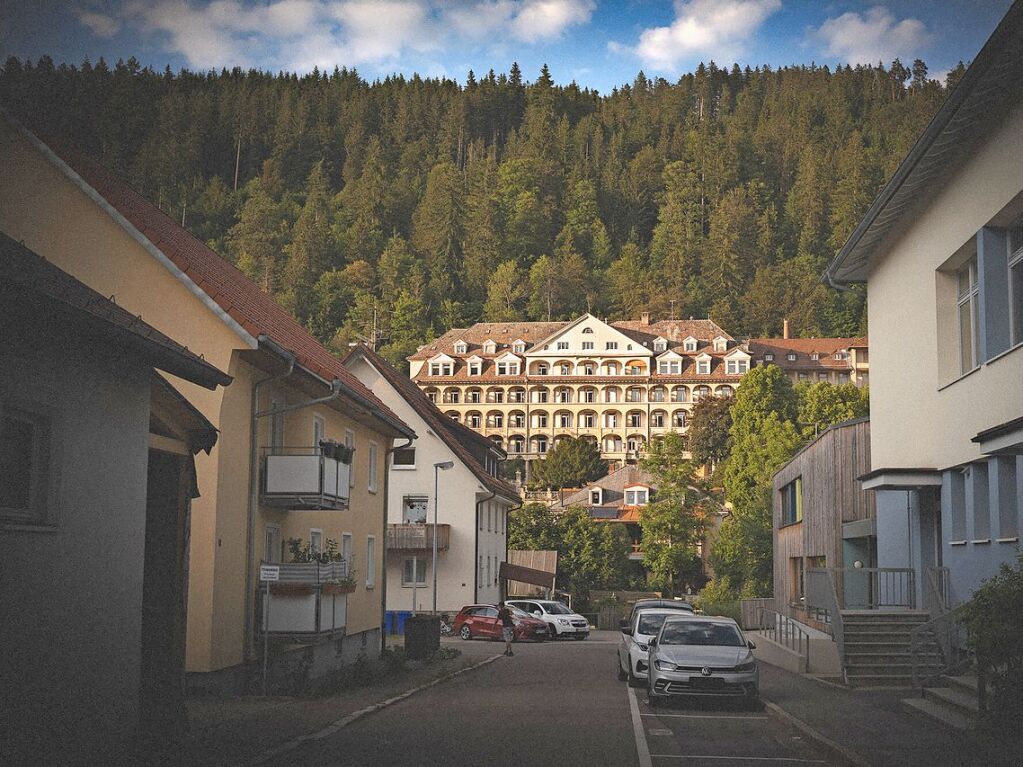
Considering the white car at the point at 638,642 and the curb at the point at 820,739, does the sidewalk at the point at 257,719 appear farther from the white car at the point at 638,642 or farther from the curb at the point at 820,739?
the curb at the point at 820,739

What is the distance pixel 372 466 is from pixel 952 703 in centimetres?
1697

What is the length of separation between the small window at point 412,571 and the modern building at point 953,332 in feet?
87.8

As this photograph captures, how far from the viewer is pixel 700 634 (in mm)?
21062

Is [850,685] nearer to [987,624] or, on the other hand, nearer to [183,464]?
[987,624]

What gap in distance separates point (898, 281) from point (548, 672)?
38.2ft

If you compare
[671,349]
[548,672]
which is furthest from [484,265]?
[548,672]

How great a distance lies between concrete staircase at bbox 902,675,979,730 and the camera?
50.7 feet

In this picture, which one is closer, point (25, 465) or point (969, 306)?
point (25, 465)

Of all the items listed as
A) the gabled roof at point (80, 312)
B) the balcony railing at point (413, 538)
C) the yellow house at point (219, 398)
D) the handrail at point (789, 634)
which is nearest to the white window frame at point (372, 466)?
the yellow house at point (219, 398)

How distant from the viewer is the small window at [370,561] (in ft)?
97.8

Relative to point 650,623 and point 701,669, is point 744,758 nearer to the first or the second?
point 701,669

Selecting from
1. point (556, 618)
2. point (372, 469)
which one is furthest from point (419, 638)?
point (556, 618)

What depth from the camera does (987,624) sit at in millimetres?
12867

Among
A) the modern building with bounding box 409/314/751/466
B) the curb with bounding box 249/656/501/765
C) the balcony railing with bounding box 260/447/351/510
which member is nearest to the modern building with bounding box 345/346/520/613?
the curb with bounding box 249/656/501/765
